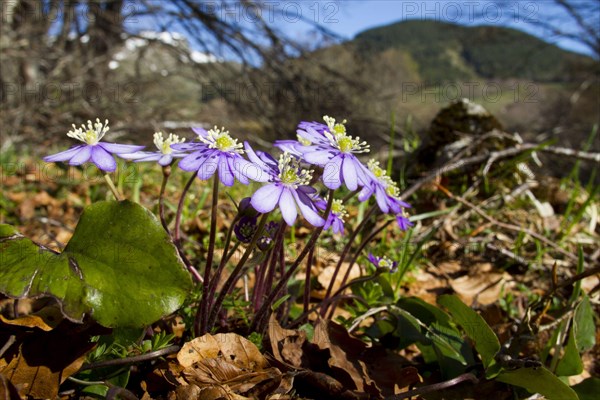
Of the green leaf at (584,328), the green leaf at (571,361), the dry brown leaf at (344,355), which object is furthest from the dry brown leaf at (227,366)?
the green leaf at (584,328)

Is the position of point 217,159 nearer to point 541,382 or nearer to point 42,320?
point 42,320

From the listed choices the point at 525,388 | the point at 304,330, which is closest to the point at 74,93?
the point at 304,330

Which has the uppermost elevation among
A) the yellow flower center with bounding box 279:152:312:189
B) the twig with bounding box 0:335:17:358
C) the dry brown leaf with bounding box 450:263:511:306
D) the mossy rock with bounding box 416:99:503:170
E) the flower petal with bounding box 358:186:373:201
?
the yellow flower center with bounding box 279:152:312:189

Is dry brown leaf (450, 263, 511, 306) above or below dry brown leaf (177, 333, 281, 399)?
below

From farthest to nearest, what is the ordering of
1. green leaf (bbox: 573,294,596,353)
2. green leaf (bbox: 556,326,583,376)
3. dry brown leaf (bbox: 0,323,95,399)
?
green leaf (bbox: 573,294,596,353) → green leaf (bbox: 556,326,583,376) → dry brown leaf (bbox: 0,323,95,399)

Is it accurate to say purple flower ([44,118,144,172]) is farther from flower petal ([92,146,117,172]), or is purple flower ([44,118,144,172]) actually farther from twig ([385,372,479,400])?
twig ([385,372,479,400])

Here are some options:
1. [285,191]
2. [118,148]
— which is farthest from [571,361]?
[118,148]

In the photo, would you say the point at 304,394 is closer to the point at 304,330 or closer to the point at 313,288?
the point at 304,330

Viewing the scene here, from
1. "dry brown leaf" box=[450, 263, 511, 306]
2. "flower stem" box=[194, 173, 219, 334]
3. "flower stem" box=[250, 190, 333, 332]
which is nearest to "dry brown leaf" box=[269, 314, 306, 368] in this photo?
"flower stem" box=[250, 190, 333, 332]
